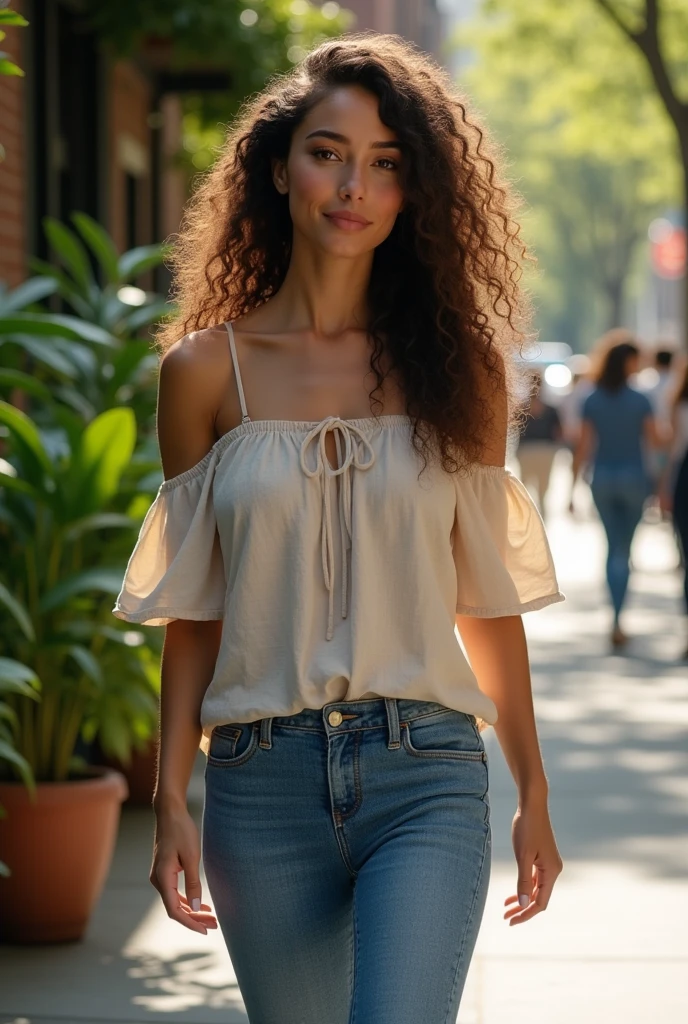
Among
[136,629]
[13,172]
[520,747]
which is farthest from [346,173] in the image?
[13,172]

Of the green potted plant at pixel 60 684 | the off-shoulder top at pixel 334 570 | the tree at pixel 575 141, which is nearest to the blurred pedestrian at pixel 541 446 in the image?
the tree at pixel 575 141

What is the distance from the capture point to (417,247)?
3021mm

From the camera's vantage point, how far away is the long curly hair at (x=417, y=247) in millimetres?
2926

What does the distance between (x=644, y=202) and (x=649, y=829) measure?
170 ft

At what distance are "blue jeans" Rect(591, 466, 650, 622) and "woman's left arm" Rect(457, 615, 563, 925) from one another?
8.51 meters

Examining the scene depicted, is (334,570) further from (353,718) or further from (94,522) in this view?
(94,522)

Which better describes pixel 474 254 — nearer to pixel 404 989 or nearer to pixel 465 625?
pixel 465 625

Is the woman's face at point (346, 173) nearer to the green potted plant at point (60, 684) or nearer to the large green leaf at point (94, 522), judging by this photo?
the green potted plant at point (60, 684)

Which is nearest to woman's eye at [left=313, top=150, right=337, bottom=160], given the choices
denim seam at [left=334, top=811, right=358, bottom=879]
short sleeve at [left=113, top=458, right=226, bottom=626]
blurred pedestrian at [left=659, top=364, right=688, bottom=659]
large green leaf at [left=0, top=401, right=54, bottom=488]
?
short sleeve at [left=113, top=458, right=226, bottom=626]

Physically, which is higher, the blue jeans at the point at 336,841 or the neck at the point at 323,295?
the neck at the point at 323,295

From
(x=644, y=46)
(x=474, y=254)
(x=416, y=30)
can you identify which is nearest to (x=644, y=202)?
(x=416, y=30)

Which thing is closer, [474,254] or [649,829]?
[474,254]

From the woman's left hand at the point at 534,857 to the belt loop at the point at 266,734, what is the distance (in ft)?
1.51

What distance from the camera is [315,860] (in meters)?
2.74
